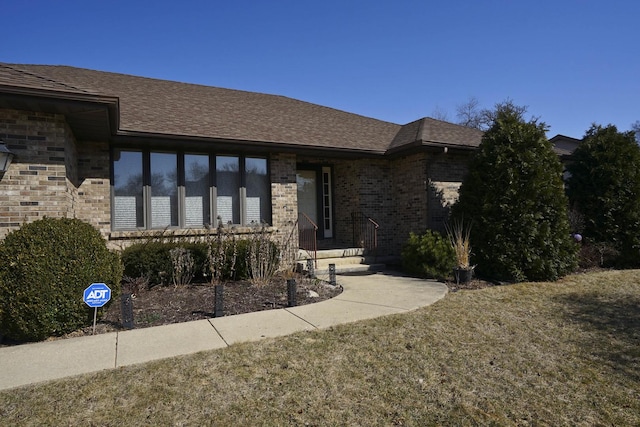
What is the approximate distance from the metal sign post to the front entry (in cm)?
691

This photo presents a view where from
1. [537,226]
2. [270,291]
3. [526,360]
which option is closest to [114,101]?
[270,291]

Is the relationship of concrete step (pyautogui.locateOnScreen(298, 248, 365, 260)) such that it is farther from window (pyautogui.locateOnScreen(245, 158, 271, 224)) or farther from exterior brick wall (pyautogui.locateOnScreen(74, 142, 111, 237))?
exterior brick wall (pyautogui.locateOnScreen(74, 142, 111, 237))

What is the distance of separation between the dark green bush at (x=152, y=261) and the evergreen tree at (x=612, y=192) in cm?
978

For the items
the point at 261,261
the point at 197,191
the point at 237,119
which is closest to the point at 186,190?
the point at 197,191

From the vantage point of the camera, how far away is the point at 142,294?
21.4ft

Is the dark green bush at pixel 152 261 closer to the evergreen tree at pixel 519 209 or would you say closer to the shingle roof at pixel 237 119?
the shingle roof at pixel 237 119

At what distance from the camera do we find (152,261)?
276 inches

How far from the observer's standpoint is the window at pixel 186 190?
8.07 meters

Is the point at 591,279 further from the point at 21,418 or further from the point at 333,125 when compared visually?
the point at 21,418

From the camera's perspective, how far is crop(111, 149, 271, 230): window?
318 inches

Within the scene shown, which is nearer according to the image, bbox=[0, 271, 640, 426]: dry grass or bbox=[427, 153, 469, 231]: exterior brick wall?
bbox=[0, 271, 640, 426]: dry grass

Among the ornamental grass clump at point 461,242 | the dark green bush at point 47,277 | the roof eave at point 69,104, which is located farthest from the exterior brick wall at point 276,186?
the ornamental grass clump at point 461,242

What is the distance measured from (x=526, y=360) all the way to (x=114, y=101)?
6372mm

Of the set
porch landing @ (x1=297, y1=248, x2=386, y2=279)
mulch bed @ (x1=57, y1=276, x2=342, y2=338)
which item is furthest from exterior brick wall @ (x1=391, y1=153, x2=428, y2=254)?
mulch bed @ (x1=57, y1=276, x2=342, y2=338)
